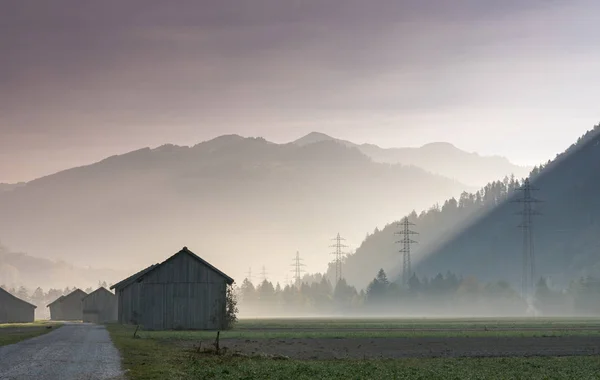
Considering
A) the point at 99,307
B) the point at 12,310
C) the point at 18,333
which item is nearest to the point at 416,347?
the point at 18,333

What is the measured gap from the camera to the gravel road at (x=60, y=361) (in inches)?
1540

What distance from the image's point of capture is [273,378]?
41031mm

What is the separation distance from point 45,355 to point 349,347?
23.3 metres

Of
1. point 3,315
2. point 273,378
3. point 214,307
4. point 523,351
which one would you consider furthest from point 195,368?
point 3,315

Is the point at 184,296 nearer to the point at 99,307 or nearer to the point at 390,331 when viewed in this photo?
the point at 390,331

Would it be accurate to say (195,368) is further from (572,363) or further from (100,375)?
(572,363)

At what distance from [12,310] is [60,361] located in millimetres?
146140

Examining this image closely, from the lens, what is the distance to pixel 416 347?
6462 centimetres

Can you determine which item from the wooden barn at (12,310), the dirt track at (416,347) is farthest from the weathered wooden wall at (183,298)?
the wooden barn at (12,310)

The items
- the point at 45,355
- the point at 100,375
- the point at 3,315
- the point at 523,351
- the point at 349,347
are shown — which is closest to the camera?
the point at 100,375

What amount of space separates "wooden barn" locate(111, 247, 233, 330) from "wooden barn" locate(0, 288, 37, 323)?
84.1m

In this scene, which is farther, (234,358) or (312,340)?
(312,340)

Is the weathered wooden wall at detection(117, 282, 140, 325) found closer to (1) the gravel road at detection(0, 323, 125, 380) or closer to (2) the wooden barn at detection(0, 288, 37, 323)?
(1) the gravel road at detection(0, 323, 125, 380)

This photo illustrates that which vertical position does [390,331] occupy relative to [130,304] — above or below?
below
